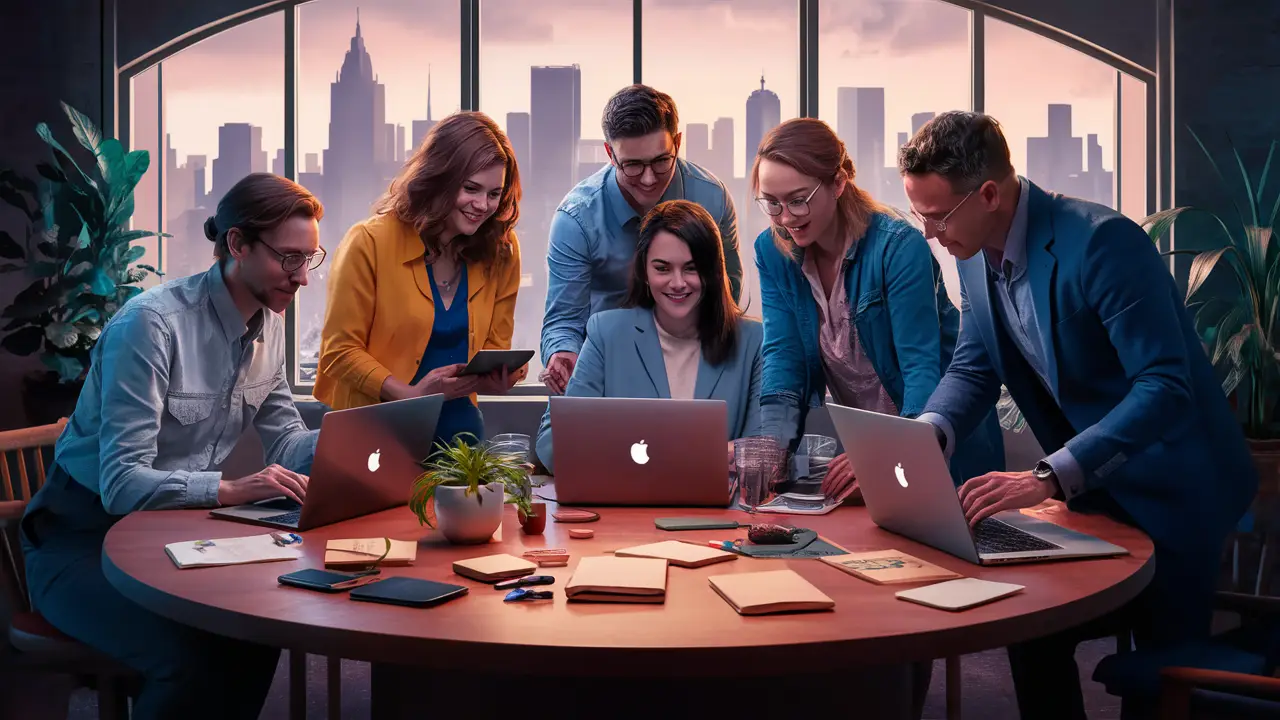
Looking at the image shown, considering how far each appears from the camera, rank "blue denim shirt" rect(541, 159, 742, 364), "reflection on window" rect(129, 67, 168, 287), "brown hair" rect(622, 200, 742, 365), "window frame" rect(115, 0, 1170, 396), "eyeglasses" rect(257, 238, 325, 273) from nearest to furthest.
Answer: "eyeglasses" rect(257, 238, 325, 273) → "brown hair" rect(622, 200, 742, 365) → "blue denim shirt" rect(541, 159, 742, 364) → "window frame" rect(115, 0, 1170, 396) → "reflection on window" rect(129, 67, 168, 287)

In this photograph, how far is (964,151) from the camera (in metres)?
2.01

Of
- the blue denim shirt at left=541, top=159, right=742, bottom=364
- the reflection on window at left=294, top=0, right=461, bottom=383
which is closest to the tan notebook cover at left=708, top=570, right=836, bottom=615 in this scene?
the blue denim shirt at left=541, top=159, right=742, bottom=364

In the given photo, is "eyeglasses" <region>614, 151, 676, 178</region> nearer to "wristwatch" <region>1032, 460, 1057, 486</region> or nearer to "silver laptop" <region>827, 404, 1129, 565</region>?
"silver laptop" <region>827, 404, 1129, 565</region>

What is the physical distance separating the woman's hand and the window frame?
133 inches

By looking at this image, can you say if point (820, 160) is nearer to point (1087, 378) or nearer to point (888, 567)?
point (1087, 378)

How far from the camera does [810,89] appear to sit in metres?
6.11

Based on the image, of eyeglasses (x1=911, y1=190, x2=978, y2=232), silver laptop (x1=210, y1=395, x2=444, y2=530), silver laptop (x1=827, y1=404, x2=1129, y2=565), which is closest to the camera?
silver laptop (x1=827, y1=404, x2=1129, y2=565)

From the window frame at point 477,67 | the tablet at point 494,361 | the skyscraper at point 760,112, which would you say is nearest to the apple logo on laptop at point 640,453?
the tablet at point 494,361

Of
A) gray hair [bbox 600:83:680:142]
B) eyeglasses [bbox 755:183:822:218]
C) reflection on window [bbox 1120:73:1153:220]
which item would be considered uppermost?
reflection on window [bbox 1120:73:1153:220]

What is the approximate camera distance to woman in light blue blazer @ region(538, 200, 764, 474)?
283cm

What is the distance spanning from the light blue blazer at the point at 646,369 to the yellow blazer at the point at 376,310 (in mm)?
369

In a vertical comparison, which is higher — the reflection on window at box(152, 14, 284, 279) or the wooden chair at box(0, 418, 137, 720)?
the reflection on window at box(152, 14, 284, 279)

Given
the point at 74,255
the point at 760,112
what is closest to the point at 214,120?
the point at 74,255

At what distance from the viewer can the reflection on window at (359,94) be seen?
6.16m
